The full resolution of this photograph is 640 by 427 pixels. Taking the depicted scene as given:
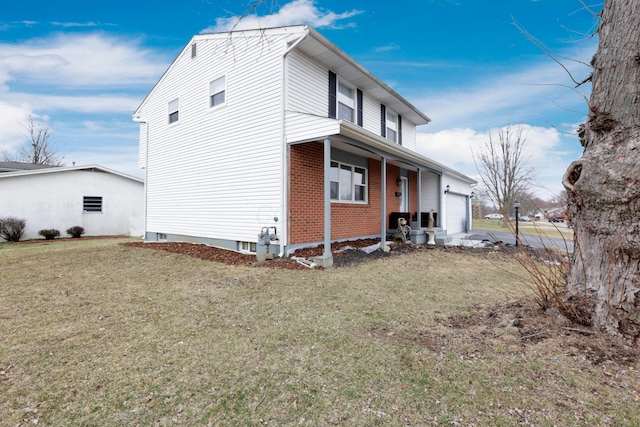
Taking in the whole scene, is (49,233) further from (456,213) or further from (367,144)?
(456,213)

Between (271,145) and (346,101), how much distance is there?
365 cm

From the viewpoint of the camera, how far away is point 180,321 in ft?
12.1

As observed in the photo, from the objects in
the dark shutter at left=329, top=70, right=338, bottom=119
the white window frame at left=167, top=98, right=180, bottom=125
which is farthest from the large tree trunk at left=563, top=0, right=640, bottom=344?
the white window frame at left=167, top=98, right=180, bottom=125

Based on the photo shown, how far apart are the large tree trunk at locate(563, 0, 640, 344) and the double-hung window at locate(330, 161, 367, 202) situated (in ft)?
22.5

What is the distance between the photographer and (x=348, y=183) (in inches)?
400

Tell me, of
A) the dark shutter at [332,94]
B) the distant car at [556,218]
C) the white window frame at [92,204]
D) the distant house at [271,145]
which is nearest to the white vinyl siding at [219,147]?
the distant house at [271,145]

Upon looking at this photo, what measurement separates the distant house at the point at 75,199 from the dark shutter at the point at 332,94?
589 inches

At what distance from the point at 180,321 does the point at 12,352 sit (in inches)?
57.2

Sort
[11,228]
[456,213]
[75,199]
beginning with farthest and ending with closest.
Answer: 1. [75,199]
2. [456,213]
3. [11,228]

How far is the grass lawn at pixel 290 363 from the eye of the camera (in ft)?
6.60

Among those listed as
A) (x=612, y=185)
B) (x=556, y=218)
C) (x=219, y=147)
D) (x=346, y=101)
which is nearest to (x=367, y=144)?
(x=346, y=101)

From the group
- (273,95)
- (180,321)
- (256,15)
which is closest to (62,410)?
(180,321)

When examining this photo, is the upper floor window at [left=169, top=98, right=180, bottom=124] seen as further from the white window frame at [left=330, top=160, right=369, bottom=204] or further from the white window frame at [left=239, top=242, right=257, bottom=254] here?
the white window frame at [left=330, top=160, right=369, bottom=204]

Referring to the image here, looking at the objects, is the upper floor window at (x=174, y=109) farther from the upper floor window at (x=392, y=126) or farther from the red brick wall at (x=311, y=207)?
the upper floor window at (x=392, y=126)
